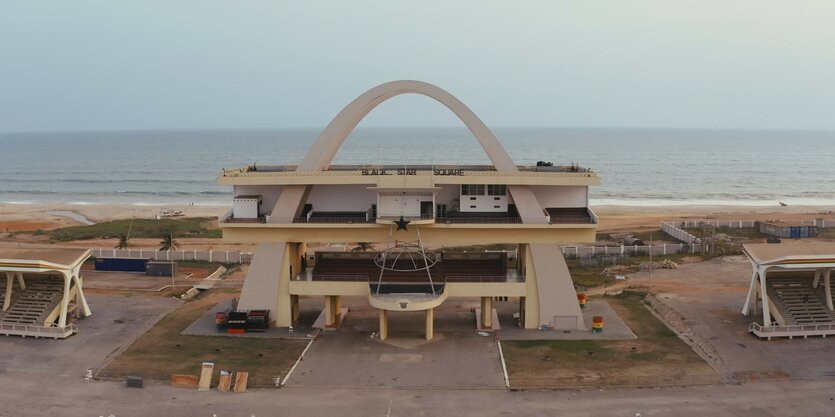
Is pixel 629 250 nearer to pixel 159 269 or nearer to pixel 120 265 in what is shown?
pixel 159 269

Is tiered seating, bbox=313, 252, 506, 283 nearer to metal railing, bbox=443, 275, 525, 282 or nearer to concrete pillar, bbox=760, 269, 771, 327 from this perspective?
metal railing, bbox=443, 275, 525, 282

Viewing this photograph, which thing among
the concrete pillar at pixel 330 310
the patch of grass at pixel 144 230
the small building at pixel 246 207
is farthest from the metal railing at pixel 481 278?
the patch of grass at pixel 144 230

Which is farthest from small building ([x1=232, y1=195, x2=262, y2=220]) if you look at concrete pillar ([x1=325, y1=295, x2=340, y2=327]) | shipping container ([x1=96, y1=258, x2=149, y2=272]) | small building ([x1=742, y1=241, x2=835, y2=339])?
small building ([x1=742, y1=241, x2=835, y2=339])

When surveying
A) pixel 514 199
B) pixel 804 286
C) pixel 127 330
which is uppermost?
pixel 514 199

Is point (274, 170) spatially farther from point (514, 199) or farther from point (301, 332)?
point (514, 199)

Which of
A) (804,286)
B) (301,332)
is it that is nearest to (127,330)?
(301,332)
